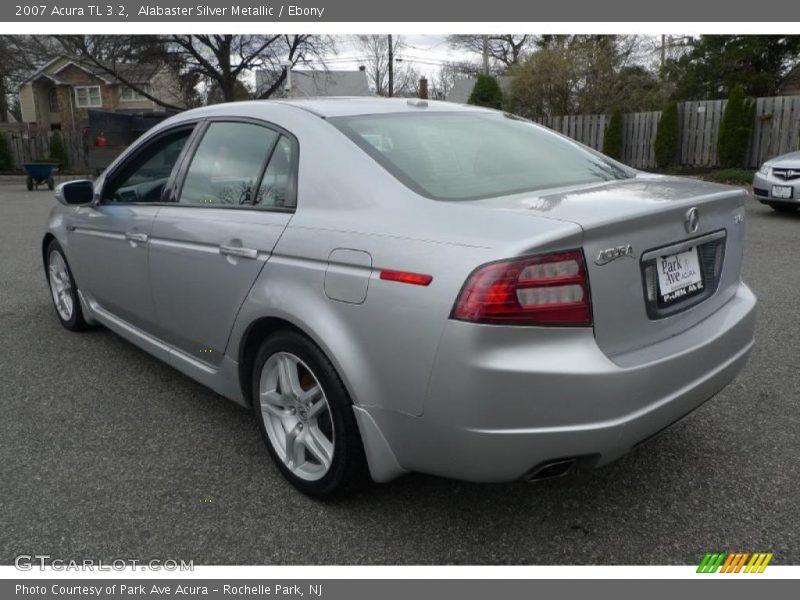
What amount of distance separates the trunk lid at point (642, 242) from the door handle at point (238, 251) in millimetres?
982

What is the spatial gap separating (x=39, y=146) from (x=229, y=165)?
29.6 meters

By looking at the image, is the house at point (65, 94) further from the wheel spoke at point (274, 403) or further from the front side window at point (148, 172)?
the wheel spoke at point (274, 403)

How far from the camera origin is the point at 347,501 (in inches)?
104

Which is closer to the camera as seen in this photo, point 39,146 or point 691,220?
point 691,220

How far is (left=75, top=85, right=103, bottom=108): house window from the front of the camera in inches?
1882

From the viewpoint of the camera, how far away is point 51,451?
124 inches

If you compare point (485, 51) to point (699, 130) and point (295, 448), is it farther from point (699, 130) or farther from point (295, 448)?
point (295, 448)

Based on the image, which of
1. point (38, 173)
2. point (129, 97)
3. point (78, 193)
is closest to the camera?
point (78, 193)

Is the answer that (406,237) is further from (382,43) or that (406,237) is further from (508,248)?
(382,43)

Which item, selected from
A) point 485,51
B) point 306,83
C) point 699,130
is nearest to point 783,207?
point 699,130

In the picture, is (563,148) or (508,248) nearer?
(508,248)

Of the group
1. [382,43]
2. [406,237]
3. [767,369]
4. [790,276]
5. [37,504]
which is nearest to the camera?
[406,237]

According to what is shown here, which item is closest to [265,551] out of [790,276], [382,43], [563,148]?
[563,148]

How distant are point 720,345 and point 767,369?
1.70 meters
